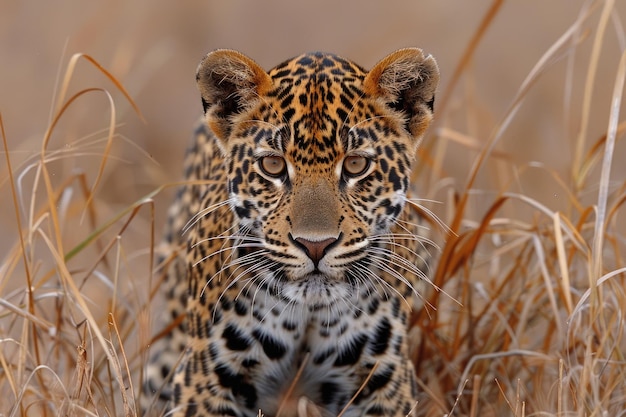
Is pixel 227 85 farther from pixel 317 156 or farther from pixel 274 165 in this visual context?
pixel 317 156

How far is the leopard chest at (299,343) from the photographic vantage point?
16.3 ft

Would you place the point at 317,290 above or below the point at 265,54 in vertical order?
below

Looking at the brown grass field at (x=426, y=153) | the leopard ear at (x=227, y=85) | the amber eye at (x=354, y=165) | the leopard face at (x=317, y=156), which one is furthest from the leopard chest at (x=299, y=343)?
the leopard ear at (x=227, y=85)

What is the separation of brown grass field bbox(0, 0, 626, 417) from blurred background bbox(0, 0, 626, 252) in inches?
0.9

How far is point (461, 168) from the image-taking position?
37.8 feet

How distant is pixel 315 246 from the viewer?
4.42 metres

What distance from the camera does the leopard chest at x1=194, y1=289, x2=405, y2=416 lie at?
497 cm

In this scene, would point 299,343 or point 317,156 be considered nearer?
point 317,156

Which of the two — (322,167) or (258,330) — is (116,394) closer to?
(258,330)

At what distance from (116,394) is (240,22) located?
22.1 feet

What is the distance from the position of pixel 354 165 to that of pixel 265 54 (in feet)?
25.4

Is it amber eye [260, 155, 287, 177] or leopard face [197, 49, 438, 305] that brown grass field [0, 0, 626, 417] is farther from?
amber eye [260, 155, 287, 177]

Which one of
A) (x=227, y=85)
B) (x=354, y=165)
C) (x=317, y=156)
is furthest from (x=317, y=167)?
(x=227, y=85)

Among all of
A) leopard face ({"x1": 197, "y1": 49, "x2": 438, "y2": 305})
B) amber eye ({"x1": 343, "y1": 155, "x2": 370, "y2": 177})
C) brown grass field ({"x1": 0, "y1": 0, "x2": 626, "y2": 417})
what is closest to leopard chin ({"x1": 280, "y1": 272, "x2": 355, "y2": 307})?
leopard face ({"x1": 197, "y1": 49, "x2": 438, "y2": 305})
